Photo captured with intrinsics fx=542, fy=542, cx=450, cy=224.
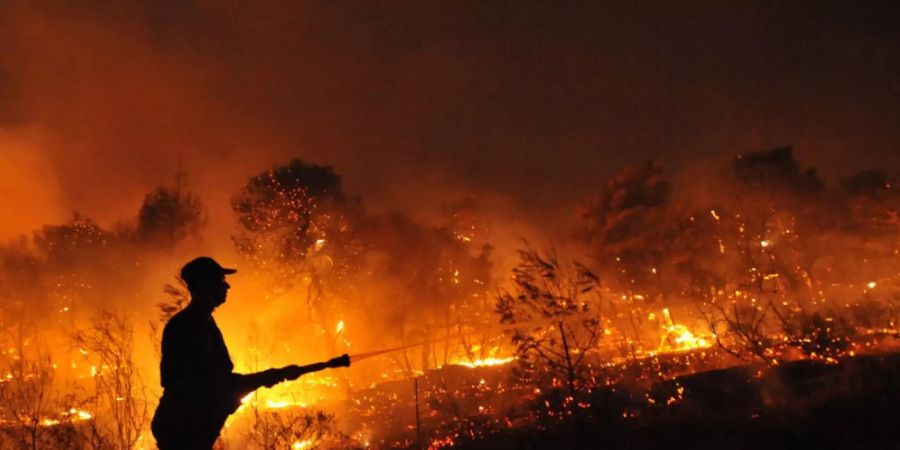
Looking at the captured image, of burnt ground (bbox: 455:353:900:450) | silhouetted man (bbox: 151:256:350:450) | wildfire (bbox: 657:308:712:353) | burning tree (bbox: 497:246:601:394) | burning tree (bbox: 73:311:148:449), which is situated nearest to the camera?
silhouetted man (bbox: 151:256:350:450)

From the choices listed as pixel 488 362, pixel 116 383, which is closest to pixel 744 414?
pixel 116 383

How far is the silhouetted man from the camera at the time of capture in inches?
156

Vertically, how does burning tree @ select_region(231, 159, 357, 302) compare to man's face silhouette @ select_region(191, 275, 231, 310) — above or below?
above

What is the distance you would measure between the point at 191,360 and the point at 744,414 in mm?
9933

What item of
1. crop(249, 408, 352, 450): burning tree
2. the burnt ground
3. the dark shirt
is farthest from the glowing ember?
the dark shirt

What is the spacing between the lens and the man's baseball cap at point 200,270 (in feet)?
13.8

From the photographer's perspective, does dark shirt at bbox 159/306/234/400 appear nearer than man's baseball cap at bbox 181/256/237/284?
Yes

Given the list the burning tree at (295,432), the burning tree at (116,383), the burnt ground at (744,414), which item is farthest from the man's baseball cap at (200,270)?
the burning tree at (295,432)

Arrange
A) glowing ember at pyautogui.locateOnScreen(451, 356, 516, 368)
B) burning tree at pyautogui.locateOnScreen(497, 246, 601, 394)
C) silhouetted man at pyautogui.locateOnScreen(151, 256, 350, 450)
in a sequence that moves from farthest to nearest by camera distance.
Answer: glowing ember at pyautogui.locateOnScreen(451, 356, 516, 368), burning tree at pyautogui.locateOnScreen(497, 246, 601, 394), silhouetted man at pyautogui.locateOnScreen(151, 256, 350, 450)

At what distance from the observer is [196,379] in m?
4.03

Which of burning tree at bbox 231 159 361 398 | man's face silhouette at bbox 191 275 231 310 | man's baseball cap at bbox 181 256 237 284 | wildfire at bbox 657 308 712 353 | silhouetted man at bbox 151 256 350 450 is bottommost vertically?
wildfire at bbox 657 308 712 353

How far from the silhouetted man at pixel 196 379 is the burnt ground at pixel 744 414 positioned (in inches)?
290

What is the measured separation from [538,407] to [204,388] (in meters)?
12.1

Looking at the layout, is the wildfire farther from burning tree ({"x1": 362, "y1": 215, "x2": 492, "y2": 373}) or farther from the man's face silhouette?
the man's face silhouette
